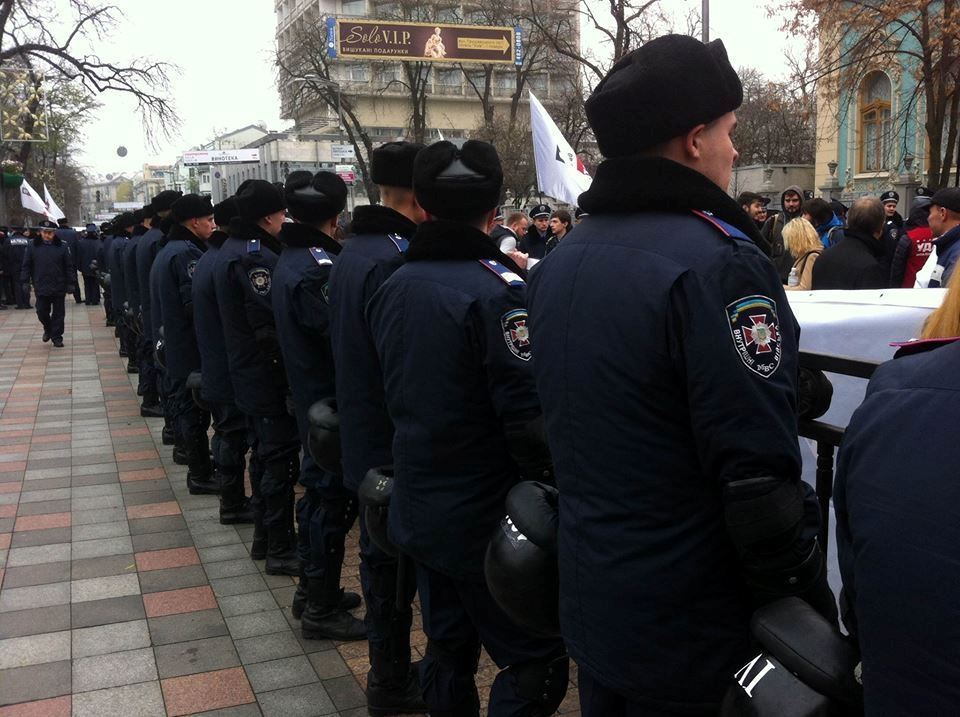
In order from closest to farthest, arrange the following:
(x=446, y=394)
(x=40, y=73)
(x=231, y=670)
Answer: (x=446, y=394)
(x=231, y=670)
(x=40, y=73)

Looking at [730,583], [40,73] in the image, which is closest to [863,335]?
[730,583]

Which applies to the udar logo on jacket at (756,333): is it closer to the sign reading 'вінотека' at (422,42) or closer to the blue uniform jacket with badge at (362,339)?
the blue uniform jacket with badge at (362,339)

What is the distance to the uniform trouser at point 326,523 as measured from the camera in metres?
4.21

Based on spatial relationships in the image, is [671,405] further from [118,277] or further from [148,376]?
[118,277]

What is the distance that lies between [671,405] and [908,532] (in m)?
0.66

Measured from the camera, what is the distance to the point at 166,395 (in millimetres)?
7867

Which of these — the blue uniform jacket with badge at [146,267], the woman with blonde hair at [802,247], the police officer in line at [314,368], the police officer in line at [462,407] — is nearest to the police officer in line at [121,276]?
the blue uniform jacket with badge at [146,267]

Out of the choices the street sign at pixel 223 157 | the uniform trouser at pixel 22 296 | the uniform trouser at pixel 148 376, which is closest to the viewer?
the uniform trouser at pixel 148 376

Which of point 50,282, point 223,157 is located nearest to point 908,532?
point 50,282

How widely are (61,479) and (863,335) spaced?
19.4ft

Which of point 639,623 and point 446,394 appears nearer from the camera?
point 639,623

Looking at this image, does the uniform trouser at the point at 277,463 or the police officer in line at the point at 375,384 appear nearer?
the police officer in line at the point at 375,384

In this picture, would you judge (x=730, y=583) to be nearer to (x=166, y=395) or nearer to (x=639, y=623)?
(x=639, y=623)

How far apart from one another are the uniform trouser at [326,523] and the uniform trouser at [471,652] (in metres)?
1.26
